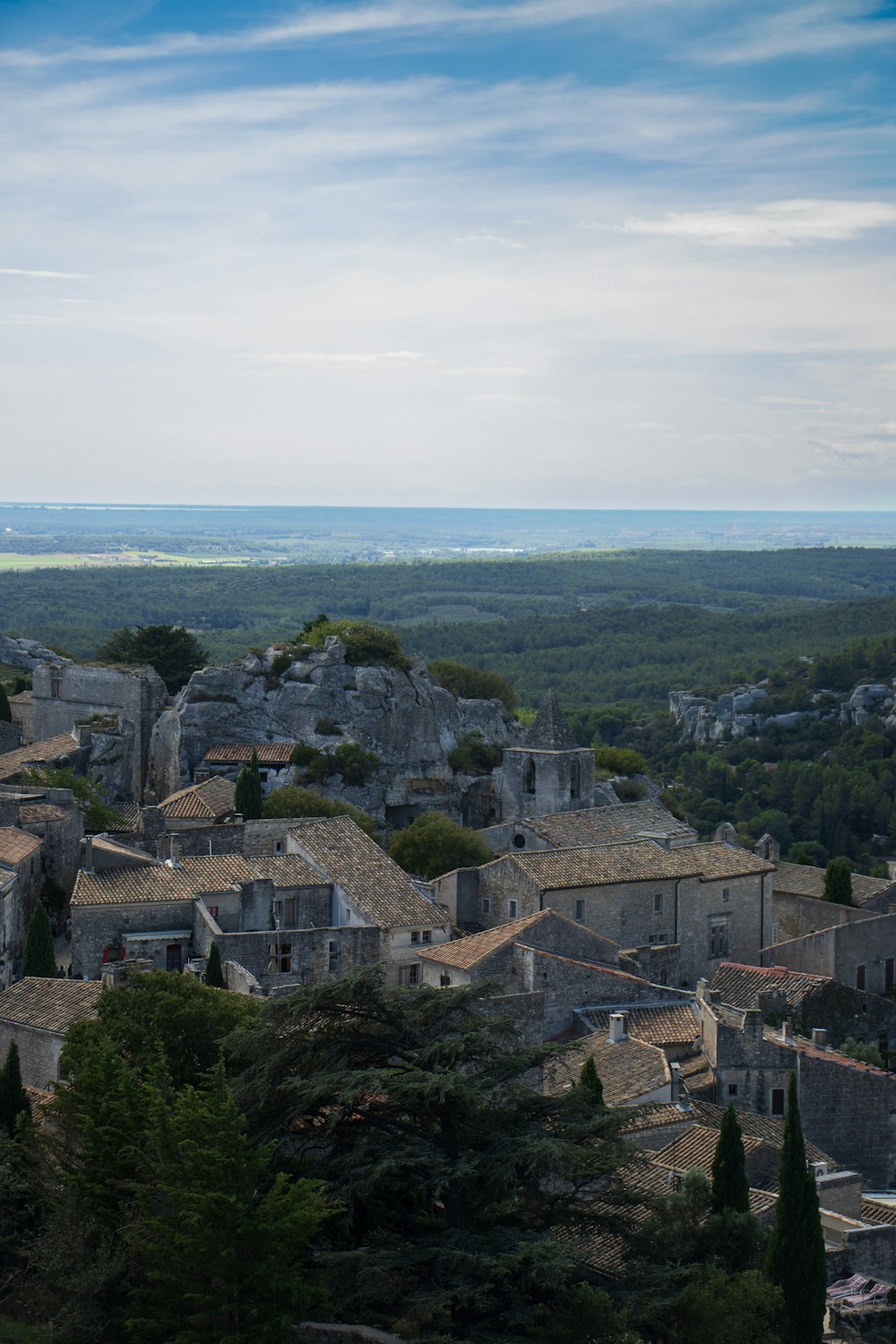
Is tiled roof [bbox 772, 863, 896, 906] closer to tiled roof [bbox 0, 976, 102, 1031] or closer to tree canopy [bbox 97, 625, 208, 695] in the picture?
tiled roof [bbox 0, 976, 102, 1031]

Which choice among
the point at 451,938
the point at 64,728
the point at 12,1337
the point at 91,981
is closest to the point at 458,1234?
the point at 12,1337

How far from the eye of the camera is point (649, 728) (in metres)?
116

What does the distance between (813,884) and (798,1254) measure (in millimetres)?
25299

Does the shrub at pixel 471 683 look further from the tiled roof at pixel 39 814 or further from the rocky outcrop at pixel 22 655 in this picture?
the rocky outcrop at pixel 22 655

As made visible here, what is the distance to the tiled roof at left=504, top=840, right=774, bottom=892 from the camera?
4169cm

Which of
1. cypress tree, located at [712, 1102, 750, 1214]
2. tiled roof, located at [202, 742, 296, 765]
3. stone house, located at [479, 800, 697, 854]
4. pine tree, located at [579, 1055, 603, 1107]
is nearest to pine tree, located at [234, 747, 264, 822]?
tiled roof, located at [202, 742, 296, 765]

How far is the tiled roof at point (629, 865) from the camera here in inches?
1641

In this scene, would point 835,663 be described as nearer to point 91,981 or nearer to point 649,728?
point 649,728

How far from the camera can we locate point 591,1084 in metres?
27.4

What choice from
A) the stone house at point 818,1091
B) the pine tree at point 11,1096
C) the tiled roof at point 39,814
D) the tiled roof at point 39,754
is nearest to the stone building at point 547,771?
the tiled roof at point 39,754

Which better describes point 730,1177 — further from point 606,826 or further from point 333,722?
point 333,722

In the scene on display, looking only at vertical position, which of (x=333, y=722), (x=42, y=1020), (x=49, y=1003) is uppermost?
(x=333, y=722)

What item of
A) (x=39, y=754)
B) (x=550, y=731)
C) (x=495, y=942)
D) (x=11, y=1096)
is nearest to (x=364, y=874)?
(x=495, y=942)

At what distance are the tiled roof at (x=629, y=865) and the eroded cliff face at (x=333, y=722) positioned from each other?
12267mm
